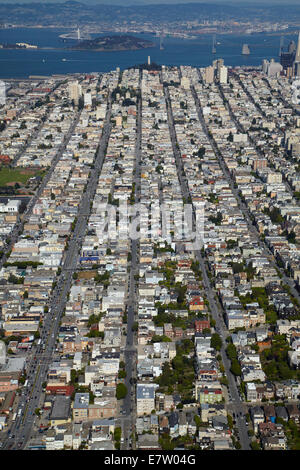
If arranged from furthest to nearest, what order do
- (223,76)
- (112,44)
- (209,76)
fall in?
(112,44) → (209,76) → (223,76)

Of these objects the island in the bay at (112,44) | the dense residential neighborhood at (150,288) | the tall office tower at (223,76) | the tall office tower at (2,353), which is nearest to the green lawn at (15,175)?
the dense residential neighborhood at (150,288)

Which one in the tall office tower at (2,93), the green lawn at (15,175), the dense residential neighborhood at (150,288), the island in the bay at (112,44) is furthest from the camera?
the island in the bay at (112,44)

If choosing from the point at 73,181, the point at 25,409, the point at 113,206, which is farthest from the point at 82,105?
the point at 25,409

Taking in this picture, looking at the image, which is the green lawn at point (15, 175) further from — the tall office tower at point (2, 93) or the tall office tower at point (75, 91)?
the tall office tower at point (75, 91)

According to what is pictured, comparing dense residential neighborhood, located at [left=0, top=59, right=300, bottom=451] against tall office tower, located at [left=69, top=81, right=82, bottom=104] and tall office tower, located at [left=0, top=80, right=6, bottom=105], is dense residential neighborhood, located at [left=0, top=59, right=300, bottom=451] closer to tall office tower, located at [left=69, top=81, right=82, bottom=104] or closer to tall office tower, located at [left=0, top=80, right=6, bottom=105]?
tall office tower, located at [left=0, top=80, right=6, bottom=105]

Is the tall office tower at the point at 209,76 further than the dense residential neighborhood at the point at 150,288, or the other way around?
the tall office tower at the point at 209,76

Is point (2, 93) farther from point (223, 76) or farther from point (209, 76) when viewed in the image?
point (223, 76)

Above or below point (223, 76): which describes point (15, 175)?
below

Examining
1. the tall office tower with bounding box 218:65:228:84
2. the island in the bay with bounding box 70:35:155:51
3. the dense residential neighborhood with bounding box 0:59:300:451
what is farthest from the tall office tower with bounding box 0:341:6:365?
the island in the bay with bounding box 70:35:155:51

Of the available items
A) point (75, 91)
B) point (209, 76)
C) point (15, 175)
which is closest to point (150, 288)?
point (15, 175)
